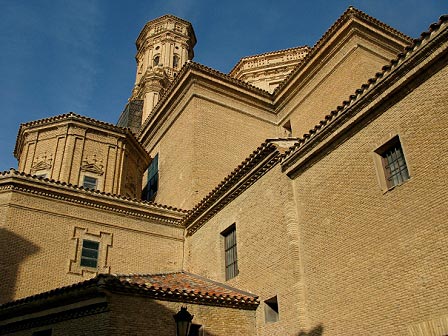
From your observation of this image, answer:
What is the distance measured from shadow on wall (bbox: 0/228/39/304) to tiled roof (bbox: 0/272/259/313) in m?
1.14

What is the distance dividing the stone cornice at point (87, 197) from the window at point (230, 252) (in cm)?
Result: 271

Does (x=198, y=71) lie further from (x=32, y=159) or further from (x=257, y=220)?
(x=257, y=220)

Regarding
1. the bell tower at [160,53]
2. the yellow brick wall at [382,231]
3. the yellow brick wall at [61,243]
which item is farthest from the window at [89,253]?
the bell tower at [160,53]

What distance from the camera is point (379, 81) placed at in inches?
336

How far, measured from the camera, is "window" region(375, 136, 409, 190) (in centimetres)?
809

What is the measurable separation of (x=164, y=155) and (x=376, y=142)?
11.9 meters

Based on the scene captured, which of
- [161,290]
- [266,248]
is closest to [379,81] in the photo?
[266,248]

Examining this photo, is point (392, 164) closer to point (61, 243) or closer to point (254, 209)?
point (254, 209)

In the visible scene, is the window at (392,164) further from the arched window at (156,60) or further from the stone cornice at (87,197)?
the arched window at (156,60)

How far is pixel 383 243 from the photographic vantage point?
7914mm

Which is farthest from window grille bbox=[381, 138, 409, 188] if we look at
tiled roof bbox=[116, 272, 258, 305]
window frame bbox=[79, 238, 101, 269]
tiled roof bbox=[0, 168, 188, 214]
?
window frame bbox=[79, 238, 101, 269]

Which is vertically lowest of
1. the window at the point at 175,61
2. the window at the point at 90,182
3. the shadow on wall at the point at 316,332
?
the shadow on wall at the point at 316,332

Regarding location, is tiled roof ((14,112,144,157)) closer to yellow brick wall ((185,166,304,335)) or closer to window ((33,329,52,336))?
yellow brick wall ((185,166,304,335))

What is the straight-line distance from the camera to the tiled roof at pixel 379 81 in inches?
304
